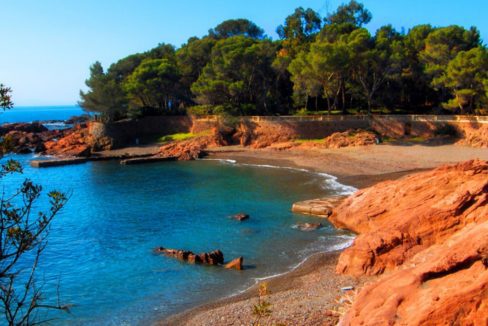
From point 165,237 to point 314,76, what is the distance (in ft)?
137

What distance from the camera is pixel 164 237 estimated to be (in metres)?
30.8

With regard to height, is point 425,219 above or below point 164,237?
above

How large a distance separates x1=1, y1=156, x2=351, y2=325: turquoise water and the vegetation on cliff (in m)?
21.4

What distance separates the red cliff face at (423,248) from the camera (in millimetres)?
10203

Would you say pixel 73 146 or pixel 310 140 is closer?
pixel 310 140

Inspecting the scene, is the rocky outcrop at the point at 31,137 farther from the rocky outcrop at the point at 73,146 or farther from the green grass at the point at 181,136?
the green grass at the point at 181,136

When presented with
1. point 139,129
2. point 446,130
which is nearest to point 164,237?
point 446,130

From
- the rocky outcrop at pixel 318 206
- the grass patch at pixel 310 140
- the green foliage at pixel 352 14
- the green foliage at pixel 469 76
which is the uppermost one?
the green foliage at pixel 352 14

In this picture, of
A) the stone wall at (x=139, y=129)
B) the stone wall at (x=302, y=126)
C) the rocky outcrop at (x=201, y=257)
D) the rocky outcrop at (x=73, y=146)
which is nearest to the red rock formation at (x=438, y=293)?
the rocky outcrop at (x=201, y=257)

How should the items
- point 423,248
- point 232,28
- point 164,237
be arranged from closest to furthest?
point 423,248, point 164,237, point 232,28

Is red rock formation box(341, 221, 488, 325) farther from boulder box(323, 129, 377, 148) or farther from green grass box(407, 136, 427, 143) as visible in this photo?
green grass box(407, 136, 427, 143)

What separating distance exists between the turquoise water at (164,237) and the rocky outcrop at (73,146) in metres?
17.6

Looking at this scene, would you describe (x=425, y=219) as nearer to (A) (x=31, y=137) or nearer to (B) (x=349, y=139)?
(B) (x=349, y=139)

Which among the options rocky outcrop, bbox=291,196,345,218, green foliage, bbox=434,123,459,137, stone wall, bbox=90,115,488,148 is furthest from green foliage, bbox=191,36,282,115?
rocky outcrop, bbox=291,196,345,218
